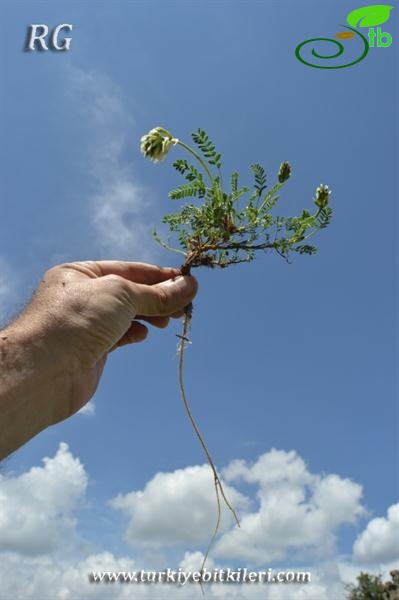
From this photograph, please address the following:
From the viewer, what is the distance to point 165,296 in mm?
4586

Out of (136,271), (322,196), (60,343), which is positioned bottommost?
(60,343)

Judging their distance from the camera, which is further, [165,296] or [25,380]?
[165,296]

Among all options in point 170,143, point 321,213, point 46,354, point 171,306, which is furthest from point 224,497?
point 170,143

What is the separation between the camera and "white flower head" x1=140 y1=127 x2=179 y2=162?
450cm

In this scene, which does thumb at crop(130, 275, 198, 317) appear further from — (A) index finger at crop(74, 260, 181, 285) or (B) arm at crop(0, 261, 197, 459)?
(A) index finger at crop(74, 260, 181, 285)

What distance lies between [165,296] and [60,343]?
1235mm

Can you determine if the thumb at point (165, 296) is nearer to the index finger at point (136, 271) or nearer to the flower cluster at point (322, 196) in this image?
the index finger at point (136, 271)

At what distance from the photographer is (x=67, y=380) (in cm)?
377

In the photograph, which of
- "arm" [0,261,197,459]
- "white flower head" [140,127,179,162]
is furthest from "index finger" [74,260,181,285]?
"white flower head" [140,127,179,162]

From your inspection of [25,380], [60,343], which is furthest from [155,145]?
[25,380]

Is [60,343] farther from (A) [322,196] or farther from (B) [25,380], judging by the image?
(A) [322,196]

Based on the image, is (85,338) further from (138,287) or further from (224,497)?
(224,497)

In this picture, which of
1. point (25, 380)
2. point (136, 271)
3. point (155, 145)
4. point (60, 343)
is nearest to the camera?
point (25, 380)

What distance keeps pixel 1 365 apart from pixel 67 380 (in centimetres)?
56
